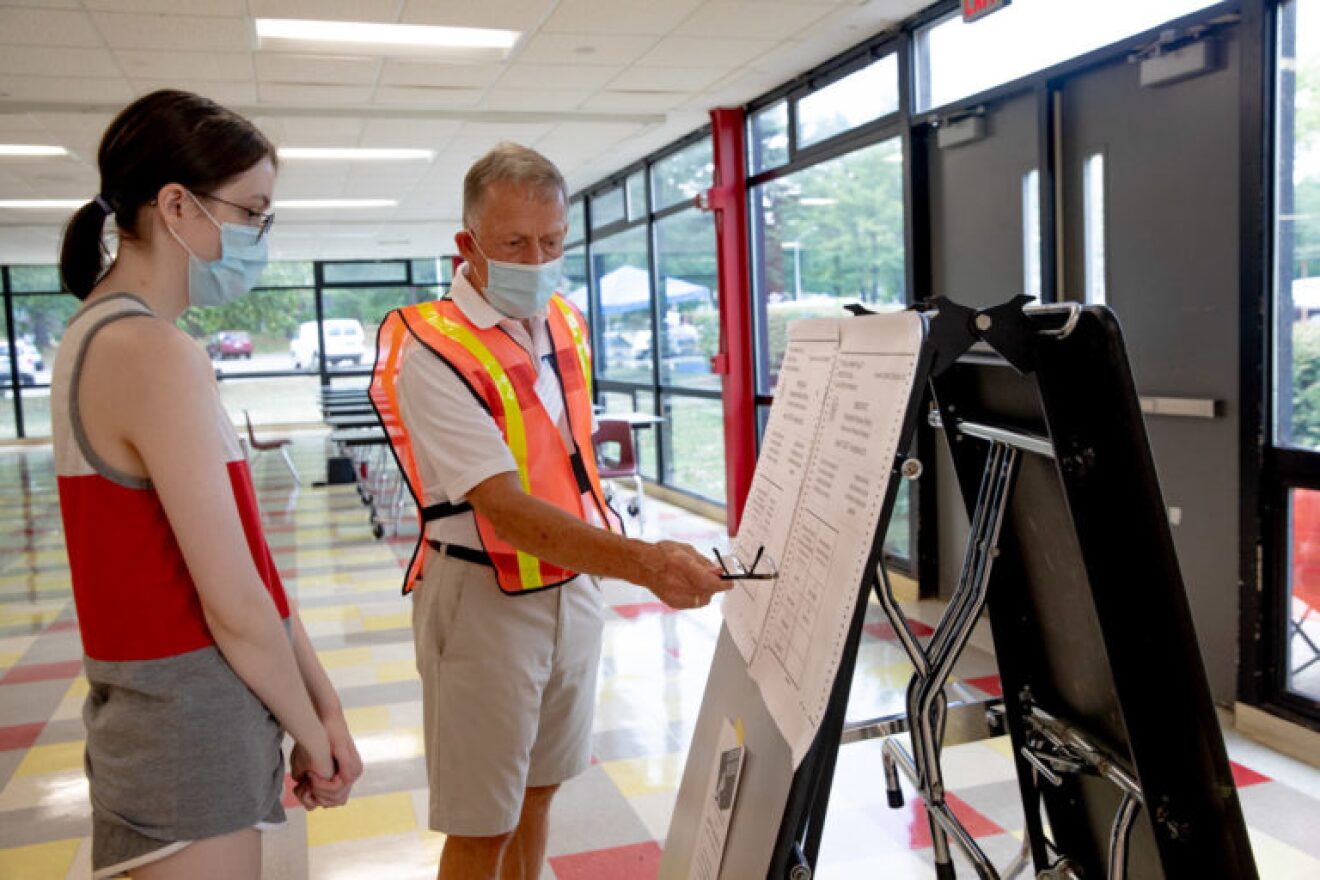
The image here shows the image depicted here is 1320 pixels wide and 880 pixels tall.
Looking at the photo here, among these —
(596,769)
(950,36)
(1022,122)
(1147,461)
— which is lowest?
(596,769)

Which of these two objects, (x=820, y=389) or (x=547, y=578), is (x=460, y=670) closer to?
(x=547, y=578)

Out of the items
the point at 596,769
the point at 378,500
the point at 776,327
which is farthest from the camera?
the point at 378,500

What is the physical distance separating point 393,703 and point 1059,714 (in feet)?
10.2

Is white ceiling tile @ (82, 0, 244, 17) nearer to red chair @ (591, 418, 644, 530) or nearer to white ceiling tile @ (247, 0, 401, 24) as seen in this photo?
white ceiling tile @ (247, 0, 401, 24)

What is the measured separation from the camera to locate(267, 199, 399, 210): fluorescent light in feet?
35.6

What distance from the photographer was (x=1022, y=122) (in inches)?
177

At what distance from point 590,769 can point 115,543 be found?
2364mm

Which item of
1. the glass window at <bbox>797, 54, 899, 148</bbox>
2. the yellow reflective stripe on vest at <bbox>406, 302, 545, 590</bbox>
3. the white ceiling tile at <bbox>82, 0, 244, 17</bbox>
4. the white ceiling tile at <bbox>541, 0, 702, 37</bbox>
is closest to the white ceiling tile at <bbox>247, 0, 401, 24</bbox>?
the white ceiling tile at <bbox>82, 0, 244, 17</bbox>

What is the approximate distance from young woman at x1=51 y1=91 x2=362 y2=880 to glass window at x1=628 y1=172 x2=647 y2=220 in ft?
26.8

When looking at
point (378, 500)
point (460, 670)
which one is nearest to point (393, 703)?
point (460, 670)

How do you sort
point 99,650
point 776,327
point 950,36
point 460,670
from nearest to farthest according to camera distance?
point 99,650 → point 460,670 → point 950,36 → point 776,327

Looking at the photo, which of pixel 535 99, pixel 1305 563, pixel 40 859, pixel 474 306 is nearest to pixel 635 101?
pixel 535 99

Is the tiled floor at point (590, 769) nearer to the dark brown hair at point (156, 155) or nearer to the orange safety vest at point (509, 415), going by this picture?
the orange safety vest at point (509, 415)

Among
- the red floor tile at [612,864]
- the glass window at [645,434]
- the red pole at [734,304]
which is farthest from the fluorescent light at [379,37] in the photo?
the glass window at [645,434]
